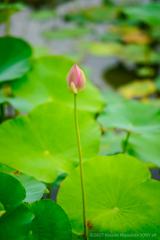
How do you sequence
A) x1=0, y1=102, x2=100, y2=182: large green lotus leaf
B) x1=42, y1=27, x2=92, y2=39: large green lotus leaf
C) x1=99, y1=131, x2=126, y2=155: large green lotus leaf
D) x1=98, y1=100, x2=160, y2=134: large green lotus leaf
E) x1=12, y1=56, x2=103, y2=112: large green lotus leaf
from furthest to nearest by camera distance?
x1=42, y1=27, x2=92, y2=39: large green lotus leaf → x1=99, y1=131, x2=126, y2=155: large green lotus leaf → x1=12, y1=56, x2=103, y2=112: large green lotus leaf → x1=98, y1=100, x2=160, y2=134: large green lotus leaf → x1=0, y1=102, x2=100, y2=182: large green lotus leaf

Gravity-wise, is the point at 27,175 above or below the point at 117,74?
above

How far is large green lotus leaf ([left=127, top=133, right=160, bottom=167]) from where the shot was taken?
71cm

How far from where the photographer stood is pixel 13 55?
0.87 metres

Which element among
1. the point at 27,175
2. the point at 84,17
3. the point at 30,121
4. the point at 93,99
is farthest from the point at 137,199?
the point at 84,17

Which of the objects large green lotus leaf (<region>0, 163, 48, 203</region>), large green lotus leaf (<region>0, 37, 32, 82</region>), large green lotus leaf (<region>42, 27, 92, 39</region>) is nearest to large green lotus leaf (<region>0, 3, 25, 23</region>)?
large green lotus leaf (<region>0, 37, 32, 82</region>)

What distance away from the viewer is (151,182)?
0.56 m

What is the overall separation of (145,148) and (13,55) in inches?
23.5

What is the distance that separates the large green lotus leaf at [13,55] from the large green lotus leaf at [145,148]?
0.46 metres

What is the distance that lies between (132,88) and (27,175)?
1589 mm

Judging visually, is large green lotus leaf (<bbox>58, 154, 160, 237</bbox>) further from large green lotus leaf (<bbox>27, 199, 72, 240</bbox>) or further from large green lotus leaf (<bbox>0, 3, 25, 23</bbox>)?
large green lotus leaf (<bbox>0, 3, 25, 23</bbox>)

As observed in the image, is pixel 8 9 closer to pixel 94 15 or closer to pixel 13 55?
pixel 13 55

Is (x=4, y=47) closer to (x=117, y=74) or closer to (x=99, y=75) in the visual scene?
(x=99, y=75)

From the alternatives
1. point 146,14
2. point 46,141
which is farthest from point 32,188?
point 146,14

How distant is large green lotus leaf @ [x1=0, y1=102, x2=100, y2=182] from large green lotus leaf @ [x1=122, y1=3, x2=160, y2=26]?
0.98 meters
